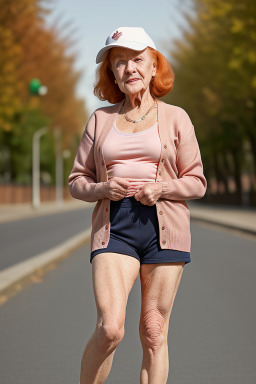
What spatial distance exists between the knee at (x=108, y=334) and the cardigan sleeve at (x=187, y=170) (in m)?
0.66

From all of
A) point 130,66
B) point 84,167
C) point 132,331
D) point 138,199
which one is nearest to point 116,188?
point 138,199

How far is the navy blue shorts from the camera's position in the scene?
3.51m

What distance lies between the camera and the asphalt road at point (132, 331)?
17.6ft

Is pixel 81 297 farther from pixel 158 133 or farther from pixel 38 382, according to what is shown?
pixel 158 133

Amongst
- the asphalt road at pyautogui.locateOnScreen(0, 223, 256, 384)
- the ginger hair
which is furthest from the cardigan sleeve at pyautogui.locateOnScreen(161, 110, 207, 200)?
the asphalt road at pyautogui.locateOnScreen(0, 223, 256, 384)

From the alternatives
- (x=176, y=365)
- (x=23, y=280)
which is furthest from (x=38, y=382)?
(x=23, y=280)

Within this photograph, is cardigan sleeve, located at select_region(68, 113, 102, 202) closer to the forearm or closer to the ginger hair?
the forearm

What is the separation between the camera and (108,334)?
334 centimetres

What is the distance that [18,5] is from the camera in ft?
121

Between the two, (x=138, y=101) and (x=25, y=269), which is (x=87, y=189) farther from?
(x=25, y=269)

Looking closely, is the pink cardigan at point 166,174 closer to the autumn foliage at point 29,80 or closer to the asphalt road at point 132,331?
the asphalt road at point 132,331

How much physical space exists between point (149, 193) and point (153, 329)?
66 centimetres

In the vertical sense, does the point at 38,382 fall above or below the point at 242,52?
below

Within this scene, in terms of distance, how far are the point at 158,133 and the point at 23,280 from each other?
7.17 meters
